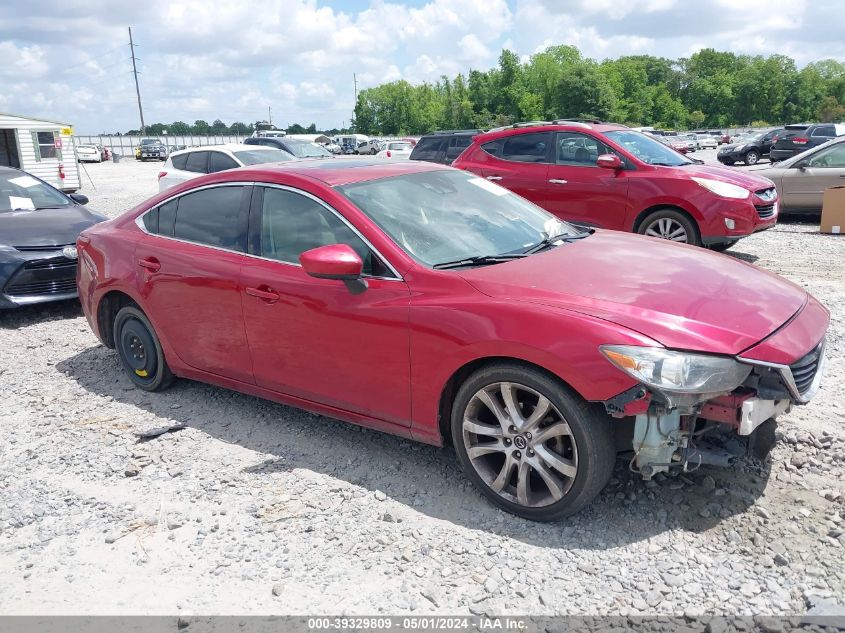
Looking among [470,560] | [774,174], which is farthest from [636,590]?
[774,174]

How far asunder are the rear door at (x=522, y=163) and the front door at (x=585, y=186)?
0.12m

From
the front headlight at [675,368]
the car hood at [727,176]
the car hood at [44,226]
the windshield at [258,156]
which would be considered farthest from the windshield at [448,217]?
the windshield at [258,156]

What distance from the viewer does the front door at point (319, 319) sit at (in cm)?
357

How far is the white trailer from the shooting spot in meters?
24.8

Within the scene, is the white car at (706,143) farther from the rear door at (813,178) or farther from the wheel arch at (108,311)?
the wheel arch at (108,311)

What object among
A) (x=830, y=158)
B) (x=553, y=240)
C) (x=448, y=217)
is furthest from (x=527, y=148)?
(x=448, y=217)

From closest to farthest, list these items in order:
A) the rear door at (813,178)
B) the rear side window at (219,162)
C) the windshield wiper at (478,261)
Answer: the windshield wiper at (478,261) < the rear door at (813,178) < the rear side window at (219,162)

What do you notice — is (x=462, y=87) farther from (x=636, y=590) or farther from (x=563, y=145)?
(x=636, y=590)

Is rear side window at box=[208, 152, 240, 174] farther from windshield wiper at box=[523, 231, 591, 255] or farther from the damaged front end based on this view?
the damaged front end

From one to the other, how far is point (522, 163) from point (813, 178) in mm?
5474

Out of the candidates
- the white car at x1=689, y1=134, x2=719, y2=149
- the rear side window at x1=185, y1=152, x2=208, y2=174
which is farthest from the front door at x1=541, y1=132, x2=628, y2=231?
the white car at x1=689, y1=134, x2=719, y2=149

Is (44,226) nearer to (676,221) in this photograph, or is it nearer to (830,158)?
(676,221)

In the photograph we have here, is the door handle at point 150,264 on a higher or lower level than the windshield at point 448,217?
lower

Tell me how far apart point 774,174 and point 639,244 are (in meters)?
9.29
